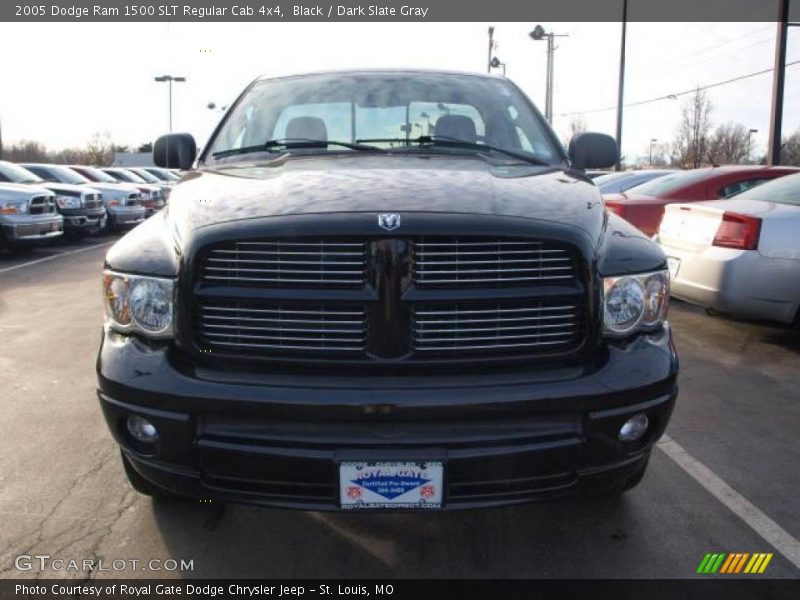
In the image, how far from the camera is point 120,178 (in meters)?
24.0

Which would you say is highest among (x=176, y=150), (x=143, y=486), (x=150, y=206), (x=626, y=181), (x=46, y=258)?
(x=176, y=150)

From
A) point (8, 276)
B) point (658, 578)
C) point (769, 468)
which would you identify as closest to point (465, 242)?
point (658, 578)

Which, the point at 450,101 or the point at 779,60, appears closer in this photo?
the point at 450,101

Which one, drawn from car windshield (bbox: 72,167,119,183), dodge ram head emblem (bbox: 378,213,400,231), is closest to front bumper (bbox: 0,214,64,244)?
car windshield (bbox: 72,167,119,183)

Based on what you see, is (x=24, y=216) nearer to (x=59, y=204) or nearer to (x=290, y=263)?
(x=59, y=204)

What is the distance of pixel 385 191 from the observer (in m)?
2.57

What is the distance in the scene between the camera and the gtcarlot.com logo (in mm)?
2724

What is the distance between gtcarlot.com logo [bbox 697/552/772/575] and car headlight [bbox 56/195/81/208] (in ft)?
48.1

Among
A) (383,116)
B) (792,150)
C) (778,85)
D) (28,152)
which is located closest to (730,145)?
(792,150)

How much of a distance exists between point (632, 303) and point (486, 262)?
576 mm

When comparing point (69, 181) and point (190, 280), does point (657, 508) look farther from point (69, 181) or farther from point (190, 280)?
point (69, 181)

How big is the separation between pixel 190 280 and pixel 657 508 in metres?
2.25

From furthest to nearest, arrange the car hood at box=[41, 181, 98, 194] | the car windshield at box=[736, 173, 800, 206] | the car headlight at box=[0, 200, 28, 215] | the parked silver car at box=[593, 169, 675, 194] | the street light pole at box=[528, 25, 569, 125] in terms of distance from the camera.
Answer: the street light pole at box=[528, 25, 569, 125] → the car hood at box=[41, 181, 98, 194] → the parked silver car at box=[593, 169, 675, 194] → the car headlight at box=[0, 200, 28, 215] → the car windshield at box=[736, 173, 800, 206]

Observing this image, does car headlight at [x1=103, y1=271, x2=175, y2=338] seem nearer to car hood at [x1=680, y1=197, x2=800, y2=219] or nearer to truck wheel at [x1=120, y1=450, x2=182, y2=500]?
truck wheel at [x1=120, y1=450, x2=182, y2=500]
